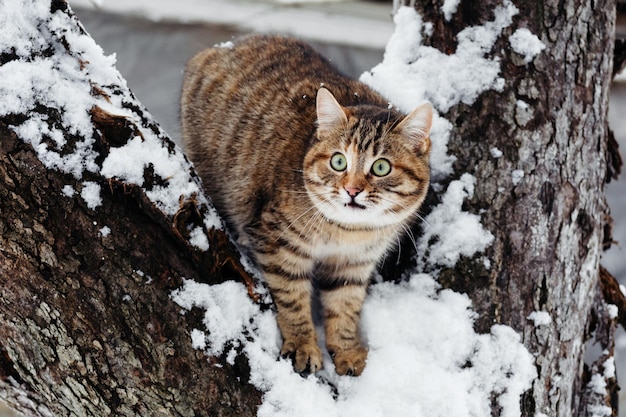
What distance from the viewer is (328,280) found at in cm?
239

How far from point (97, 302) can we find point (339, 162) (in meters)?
0.94

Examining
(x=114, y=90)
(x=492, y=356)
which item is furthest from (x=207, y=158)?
(x=492, y=356)

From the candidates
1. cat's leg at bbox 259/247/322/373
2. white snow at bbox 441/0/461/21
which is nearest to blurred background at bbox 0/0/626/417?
white snow at bbox 441/0/461/21

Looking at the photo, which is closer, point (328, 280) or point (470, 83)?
point (470, 83)

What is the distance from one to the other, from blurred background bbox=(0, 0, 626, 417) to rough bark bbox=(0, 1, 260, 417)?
4.03 meters

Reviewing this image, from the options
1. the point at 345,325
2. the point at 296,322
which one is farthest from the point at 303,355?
the point at 345,325

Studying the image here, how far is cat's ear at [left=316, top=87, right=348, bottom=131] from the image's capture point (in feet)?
7.04

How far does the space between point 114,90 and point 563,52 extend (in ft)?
4.83

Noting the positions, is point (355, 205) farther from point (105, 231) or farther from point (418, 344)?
point (105, 231)

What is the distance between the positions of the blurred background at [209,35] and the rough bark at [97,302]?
4.03 m

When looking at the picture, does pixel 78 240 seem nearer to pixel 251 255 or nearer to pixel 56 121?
pixel 56 121

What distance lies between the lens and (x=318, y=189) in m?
2.16

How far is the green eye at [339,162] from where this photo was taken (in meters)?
2.16

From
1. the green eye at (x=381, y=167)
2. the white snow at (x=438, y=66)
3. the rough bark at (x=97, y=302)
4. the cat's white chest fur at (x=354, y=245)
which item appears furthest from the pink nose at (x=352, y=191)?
the rough bark at (x=97, y=302)
